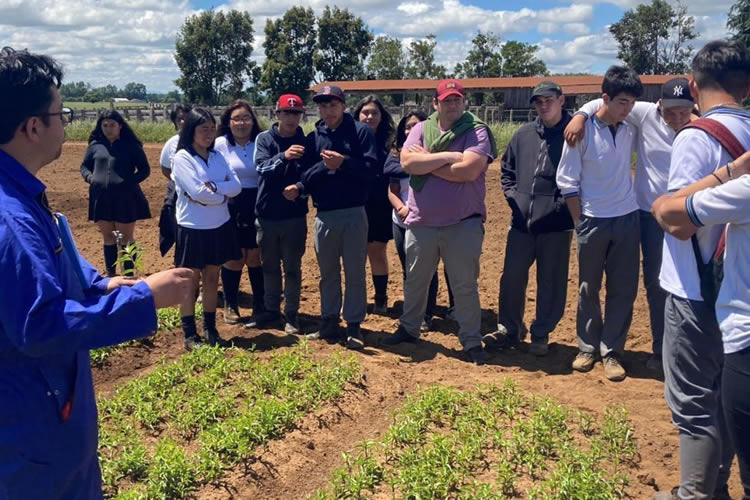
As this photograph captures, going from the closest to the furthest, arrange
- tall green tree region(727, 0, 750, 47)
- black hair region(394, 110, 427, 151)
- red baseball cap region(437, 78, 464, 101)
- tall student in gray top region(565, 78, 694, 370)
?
tall student in gray top region(565, 78, 694, 370) → red baseball cap region(437, 78, 464, 101) → black hair region(394, 110, 427, 151) → tall green tree region(727, 0, 750, 47)

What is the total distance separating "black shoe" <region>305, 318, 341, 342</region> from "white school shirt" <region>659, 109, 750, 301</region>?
3.49 metres

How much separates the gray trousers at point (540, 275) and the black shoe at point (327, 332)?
1.55m

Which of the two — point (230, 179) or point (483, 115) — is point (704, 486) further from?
point (483, 115)

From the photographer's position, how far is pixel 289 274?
6215mm

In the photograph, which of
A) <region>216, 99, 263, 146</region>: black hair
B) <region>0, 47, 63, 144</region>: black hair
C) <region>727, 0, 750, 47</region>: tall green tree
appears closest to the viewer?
<region>0, 47, 63, 144</region>: black hair

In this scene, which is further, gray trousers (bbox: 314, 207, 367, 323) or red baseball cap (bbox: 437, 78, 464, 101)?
gray trousers (bbox: 314, 207, 367, 323)

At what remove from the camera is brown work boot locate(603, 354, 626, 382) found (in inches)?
204

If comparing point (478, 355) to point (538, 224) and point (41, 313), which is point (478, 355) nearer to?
point (538, 224)

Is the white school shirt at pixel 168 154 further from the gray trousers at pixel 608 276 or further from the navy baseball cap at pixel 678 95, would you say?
the navy baseball cap at pixel 678 95

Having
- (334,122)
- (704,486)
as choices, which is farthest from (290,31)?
(704,486)

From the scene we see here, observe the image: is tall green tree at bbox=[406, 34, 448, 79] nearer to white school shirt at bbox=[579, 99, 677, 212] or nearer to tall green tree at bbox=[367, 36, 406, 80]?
tall green tree at bbox=[367, 36, 406, 80]

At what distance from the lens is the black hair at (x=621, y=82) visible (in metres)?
4.81

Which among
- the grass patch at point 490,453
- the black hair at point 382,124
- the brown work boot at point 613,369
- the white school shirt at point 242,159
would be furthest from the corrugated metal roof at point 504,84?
the grass patch at point 490,453

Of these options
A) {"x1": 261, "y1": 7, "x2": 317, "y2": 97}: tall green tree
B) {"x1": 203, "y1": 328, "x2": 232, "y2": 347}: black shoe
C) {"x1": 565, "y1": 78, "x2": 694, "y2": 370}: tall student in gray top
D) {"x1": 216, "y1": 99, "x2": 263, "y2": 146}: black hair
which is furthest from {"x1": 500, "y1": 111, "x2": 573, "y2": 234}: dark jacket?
{"x1": 261, "y1": 7, "x2": 317, "y2": 97}: tall green tree
